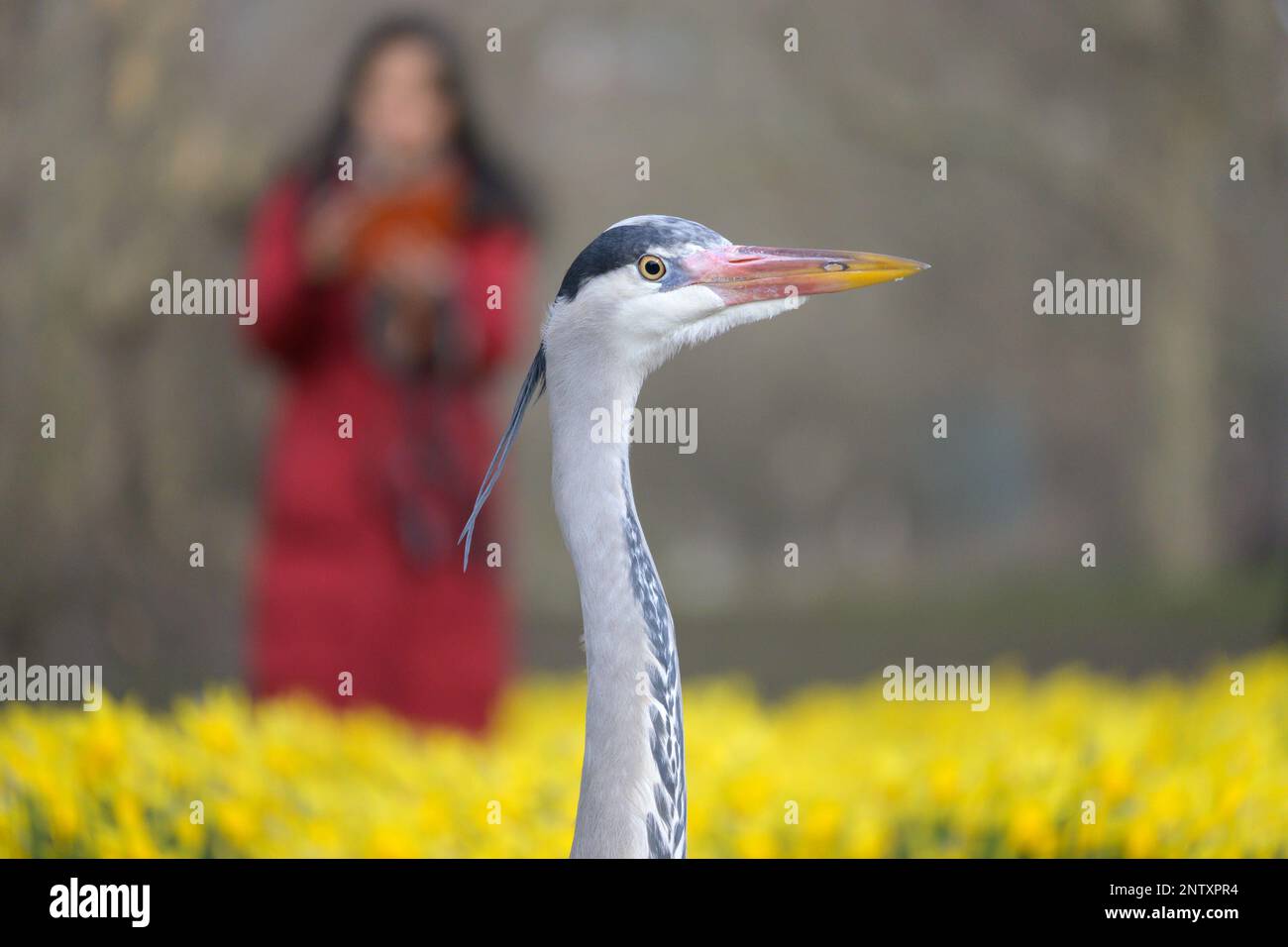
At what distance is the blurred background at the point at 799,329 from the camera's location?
277 cm

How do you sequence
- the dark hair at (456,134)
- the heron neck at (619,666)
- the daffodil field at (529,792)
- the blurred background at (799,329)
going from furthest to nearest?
the blurred background at (799,329)
the dark hair at (456,134)
the daffodil field at (529,792)
the heron neck at (619,666)

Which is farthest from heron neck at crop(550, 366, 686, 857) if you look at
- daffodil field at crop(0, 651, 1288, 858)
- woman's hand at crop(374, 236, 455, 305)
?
woman's hand at crop(374, 236, 455, 305)

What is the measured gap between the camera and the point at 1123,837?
1710mm

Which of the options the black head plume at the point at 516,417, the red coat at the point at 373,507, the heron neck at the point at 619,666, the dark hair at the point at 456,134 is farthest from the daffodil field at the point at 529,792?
the dark hair at the point at 456,134

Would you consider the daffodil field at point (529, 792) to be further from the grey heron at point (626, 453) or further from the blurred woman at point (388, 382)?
the grey heron at point (626, 453)

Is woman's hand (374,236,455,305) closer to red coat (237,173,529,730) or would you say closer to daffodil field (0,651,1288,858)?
red coat (237,173,529,730)

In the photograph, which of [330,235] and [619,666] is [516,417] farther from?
[330,235]

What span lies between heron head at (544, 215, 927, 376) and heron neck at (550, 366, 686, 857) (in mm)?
94

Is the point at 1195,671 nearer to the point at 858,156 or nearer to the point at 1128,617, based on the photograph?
the point at 1128,617

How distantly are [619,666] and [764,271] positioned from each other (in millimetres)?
407

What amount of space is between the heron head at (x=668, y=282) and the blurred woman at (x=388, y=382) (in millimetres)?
1130

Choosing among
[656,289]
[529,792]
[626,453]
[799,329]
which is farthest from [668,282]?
[799,329]
